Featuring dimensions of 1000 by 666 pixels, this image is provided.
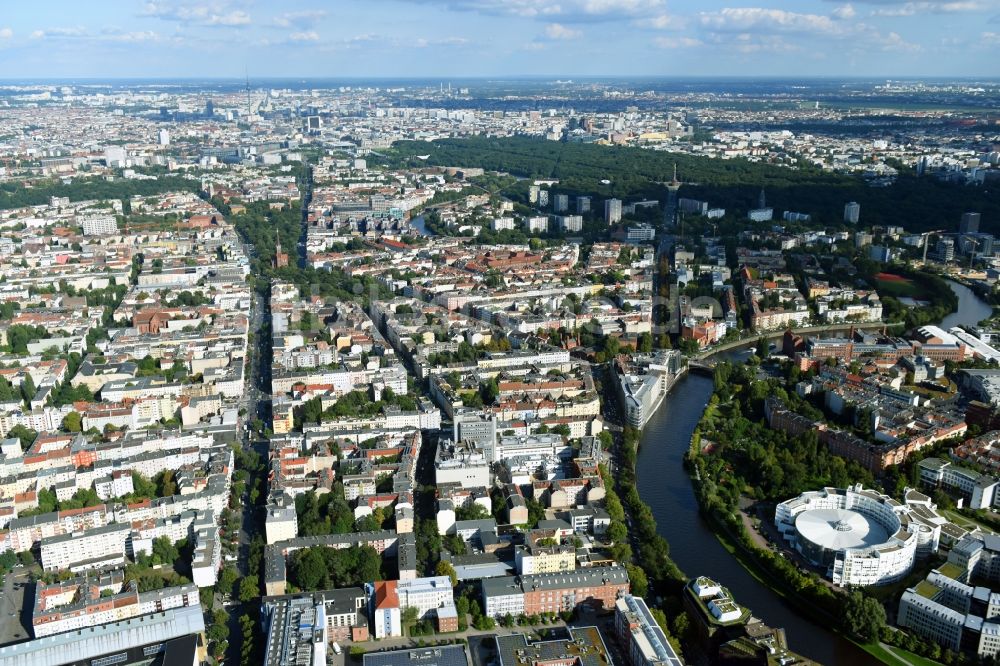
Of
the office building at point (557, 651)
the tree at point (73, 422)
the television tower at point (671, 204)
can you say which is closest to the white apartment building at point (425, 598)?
the office building at point (557, 651)

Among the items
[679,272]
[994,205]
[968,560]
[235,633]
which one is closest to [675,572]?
[968,560]

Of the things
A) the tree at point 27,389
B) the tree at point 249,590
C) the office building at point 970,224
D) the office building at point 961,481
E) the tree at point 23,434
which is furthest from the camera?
the office building at point 970,224

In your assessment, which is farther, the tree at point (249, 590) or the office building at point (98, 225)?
the office building at point (98, 225)

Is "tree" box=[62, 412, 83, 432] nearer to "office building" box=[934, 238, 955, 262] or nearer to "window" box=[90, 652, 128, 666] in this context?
"window" box=[90, 652, 128, 666]

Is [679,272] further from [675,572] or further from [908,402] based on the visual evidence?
[675,572]

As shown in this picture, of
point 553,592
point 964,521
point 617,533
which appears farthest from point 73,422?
point 964,521

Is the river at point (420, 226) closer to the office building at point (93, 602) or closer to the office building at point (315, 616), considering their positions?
the office building at point (93, 602)
